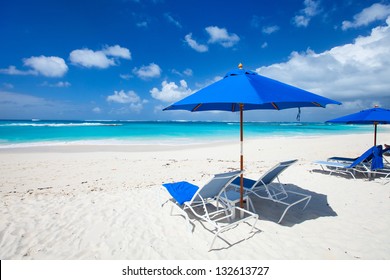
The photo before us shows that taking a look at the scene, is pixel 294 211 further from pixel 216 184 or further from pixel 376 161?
pixel 376 161

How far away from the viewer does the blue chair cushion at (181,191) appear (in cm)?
387

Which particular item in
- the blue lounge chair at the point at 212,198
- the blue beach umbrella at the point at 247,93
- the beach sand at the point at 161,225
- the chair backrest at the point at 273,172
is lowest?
the beach sand at the point at 161,225

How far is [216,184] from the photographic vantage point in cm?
356

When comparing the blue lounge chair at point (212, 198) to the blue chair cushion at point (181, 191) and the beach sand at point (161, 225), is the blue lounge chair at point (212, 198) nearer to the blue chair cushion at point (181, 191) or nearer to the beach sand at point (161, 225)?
the blue chair cushion at point (181, 191)

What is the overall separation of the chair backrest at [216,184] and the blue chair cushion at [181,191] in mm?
251

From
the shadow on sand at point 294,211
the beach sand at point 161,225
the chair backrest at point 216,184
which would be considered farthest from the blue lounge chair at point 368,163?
the chair backrest at point 216,184

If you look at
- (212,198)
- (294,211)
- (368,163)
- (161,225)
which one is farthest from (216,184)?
(368,163)

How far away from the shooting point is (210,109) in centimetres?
545

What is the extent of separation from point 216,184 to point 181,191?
3.17ft

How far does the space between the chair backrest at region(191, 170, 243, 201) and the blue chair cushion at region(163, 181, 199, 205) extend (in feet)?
0.82

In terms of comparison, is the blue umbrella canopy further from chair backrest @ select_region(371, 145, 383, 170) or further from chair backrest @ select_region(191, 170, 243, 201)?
chair backrest @ select_region(371, 145, 383, 170)
